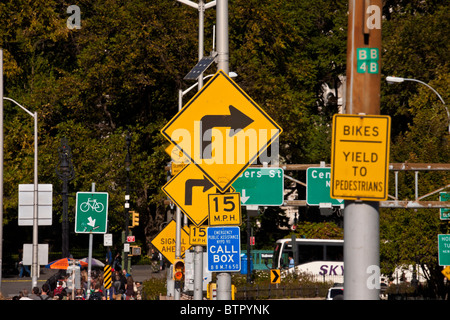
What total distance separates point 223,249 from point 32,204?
16.6m

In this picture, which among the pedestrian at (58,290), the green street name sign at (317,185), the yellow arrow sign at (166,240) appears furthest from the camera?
the green street name sign at (317,185)

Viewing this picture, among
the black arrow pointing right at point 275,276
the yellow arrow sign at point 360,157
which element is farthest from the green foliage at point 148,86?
the yellow arrow sign at point 360,157

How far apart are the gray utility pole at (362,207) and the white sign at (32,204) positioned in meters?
20.9

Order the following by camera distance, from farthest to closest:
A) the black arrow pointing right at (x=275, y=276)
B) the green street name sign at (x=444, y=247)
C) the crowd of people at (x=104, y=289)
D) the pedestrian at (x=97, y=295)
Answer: the black arrow pointing right at (x=275, y=276) → the crowd of people at (x=104, y=289) → the pedestrian at (x=97, y=295) → the green street name sign at (x=444, y=247)

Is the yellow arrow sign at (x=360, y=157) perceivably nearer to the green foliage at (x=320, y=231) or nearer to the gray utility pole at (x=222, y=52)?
the gray utility pole at (x=222, y=52)

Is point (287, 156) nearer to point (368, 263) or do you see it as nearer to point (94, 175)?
point (94, 175)

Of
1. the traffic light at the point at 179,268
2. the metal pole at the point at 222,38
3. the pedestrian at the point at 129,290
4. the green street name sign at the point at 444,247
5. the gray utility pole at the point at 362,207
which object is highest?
the metal pole at the point at 222,38

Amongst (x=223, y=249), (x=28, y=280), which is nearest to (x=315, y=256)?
(x=28, y=280)

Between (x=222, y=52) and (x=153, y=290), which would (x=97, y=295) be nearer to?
(x=153, y=290)

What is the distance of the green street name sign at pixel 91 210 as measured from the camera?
22.6 m

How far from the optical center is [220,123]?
34.4ft

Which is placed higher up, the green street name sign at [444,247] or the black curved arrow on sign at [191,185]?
the black curved arrow on sign at [191,185]

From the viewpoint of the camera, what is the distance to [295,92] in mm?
53625

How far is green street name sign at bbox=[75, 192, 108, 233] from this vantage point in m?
22.6
